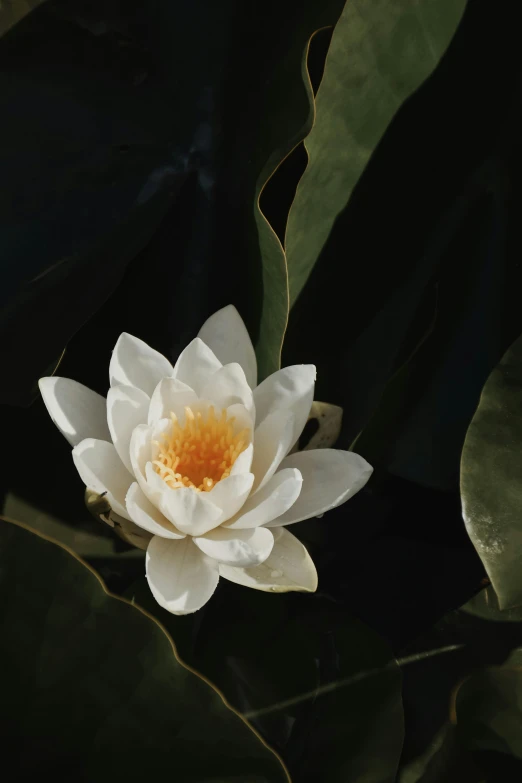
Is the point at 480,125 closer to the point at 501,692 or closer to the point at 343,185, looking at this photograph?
the point at 343,185

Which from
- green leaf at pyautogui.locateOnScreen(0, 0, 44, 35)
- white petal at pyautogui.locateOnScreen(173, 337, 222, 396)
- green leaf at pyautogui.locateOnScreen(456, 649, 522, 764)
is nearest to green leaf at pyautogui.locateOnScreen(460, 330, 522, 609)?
green leaf at pyautogui.locateOnScreen(456, 649, 522, 764)

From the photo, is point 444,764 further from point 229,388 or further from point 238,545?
point 229,388

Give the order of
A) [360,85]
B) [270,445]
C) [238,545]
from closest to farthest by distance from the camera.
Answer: [238,545]
[270,445]
[360,85]

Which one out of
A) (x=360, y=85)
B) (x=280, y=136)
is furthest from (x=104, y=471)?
(x=360, y=85)

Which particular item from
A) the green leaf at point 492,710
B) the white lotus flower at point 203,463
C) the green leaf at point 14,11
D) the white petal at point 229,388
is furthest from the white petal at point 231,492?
the green leaf at point 14,11

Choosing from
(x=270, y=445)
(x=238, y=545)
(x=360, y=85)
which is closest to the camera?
(x=238, y=545)

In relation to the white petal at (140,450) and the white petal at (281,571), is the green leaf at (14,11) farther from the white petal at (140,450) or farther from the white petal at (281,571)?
the white petal at (281,571)
